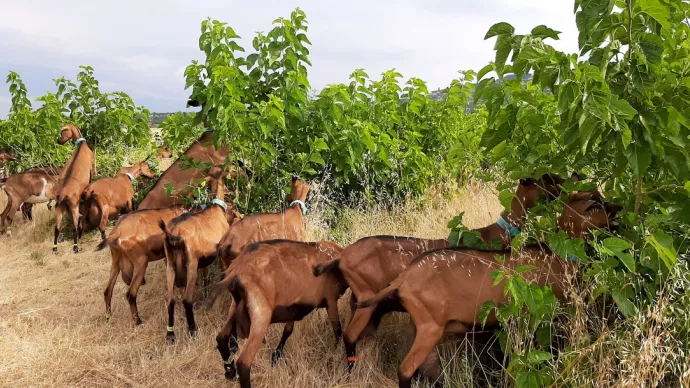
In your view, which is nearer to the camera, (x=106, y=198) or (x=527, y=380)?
(x=527, y=380)

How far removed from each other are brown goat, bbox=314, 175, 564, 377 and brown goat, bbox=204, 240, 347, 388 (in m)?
0.13

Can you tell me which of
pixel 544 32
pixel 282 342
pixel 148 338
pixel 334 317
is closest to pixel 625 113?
pixel 544 32

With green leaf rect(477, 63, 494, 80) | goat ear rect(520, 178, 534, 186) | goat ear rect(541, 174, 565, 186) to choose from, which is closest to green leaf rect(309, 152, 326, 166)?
goat ear rect(520, 178, 534, 186)

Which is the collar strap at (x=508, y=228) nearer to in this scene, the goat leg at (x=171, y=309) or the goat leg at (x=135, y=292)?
the goat leg at (x=171, y=309)

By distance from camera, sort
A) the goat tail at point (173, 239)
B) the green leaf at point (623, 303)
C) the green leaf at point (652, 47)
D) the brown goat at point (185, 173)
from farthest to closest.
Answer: the brown goat at point (185, 173)
the goat tail at point (173, 239)
the green leaf at point (623, 303)
the green leaf at point (652, 47)

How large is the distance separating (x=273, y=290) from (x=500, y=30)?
211 cm

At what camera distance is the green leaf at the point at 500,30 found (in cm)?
250

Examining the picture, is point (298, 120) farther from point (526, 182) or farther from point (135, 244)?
point (526, 182)

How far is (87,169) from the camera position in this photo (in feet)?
26.9

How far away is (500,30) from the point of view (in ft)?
8.25

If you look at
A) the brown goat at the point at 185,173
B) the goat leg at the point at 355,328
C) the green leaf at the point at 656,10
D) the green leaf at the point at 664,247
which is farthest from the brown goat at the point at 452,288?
the brown goat at the point at 185,173

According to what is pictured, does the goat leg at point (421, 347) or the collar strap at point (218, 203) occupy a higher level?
the collar strap at point (218, 203)

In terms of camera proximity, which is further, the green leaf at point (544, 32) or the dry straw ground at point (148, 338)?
the dry straw ground at point (148, 338)

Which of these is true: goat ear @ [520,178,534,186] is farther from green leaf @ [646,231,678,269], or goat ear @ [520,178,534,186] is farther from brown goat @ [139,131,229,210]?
brown goat @ [139,131,229,210]
